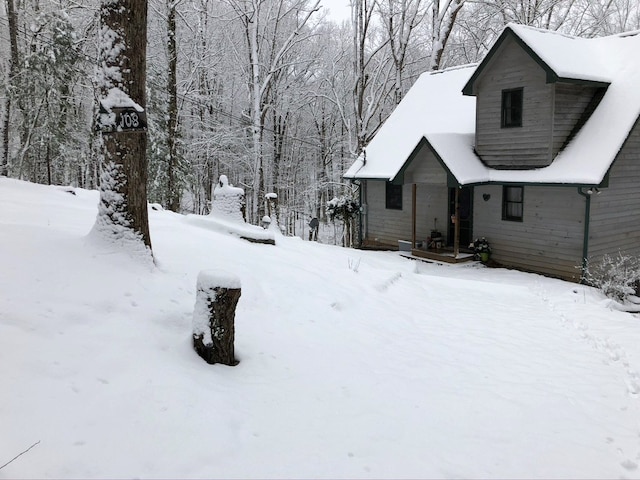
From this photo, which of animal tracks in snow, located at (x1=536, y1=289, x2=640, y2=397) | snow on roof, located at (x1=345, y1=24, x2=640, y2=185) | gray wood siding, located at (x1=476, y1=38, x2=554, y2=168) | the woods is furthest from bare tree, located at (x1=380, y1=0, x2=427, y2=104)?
animal tracks in snow, located at (x1=536, y1=289, x2=640, y2=397)

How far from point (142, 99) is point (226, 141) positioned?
22.4 metres

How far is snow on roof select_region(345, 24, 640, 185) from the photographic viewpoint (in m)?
13.2

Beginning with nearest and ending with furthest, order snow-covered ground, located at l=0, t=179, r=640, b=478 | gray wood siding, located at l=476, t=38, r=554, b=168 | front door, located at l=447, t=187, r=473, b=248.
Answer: snow-covered ground, located at l=0, t=179, r=640, b=478 < gray wood siding, located at l=476, t=38, r=554, b=168 < front door, located at l=447, t=187, r=473, b=248

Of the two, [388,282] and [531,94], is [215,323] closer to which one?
[388,282]

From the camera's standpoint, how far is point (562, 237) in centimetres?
1383

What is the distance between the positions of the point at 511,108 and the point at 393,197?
5.86m

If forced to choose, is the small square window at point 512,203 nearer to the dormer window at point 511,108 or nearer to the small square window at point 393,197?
the dormer window at point 511,108

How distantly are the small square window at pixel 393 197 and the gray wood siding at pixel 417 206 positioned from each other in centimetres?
19

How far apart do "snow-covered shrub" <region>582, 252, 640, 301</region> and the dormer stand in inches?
124

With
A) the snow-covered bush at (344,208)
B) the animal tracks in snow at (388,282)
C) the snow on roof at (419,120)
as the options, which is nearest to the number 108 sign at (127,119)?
the animal tracks in snow at (388,282)

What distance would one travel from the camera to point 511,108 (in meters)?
15.1

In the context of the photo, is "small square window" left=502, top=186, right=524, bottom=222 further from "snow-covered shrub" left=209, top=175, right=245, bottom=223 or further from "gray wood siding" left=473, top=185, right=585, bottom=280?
"snow-covered shrub" left=209, top=175, right=245, bottom=223

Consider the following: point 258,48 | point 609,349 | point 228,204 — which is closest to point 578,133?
point 609,349

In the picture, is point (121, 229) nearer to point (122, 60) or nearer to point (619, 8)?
point (122, 60)
